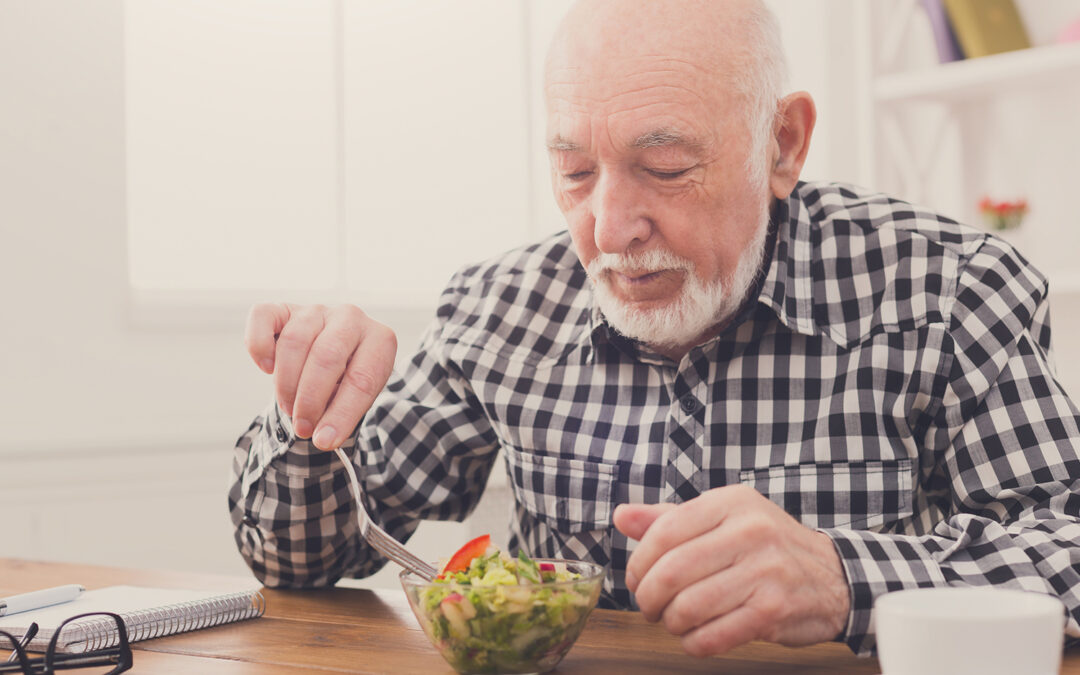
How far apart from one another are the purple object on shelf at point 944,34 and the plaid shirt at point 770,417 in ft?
4.10

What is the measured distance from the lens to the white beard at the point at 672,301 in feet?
4.04

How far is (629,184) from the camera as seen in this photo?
1.21 m

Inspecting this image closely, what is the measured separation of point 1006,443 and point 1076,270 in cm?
145

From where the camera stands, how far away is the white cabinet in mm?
2420

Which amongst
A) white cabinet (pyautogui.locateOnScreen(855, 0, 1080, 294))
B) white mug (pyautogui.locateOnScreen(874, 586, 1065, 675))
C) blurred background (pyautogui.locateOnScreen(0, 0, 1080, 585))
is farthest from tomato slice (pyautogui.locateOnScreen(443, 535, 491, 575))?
white cabinet (pyautogui.locateOnScreen(855, 0, 1080, 294))

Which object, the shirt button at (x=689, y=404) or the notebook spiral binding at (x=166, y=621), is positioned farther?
the shirt button at (x=689, y=404)

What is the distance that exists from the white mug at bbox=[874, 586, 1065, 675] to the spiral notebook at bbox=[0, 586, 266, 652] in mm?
641

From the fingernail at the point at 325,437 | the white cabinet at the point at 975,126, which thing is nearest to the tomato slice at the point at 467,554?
the fingernail at the point at 325,437

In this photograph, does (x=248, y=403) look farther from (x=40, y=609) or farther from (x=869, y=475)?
(x=869, y=475)

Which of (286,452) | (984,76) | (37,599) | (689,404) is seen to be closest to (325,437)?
(286,452)

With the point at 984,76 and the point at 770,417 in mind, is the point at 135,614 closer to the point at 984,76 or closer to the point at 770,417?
the point at 770,417

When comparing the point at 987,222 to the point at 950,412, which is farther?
the point at 987,222

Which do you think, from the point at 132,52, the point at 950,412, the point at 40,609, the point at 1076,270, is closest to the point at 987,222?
the point at 1076,270

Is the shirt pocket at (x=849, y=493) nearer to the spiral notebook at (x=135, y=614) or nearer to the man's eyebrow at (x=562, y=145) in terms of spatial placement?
the man's eyebrow at (x=562, y=145)
